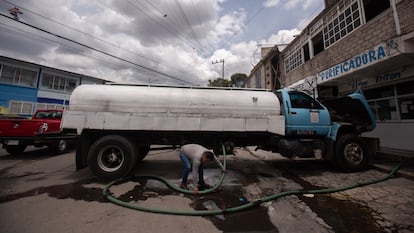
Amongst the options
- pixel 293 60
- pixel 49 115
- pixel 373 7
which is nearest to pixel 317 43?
pixel 293 60

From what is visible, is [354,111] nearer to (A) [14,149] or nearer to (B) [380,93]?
(B) [380,93]

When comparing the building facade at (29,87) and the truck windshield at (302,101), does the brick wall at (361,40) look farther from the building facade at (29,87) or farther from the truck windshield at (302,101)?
the building facade at (29,87)

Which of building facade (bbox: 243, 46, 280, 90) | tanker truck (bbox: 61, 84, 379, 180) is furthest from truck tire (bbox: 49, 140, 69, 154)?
building facade (bbox: 243, 46, 280, 90)

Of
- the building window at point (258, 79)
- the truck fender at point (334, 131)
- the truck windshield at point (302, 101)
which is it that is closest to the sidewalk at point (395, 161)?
the truck fender at point (334, 131)

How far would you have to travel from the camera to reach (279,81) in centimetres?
1472

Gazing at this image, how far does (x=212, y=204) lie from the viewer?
10.2ft

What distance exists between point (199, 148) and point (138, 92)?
2.31m

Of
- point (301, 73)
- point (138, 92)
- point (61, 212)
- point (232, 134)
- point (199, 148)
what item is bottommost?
point (61, 212)

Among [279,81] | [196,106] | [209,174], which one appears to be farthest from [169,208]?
[279,81]

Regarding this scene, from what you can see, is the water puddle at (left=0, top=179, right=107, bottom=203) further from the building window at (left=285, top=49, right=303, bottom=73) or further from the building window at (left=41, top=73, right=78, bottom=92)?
the building window at (left=41, top=73, right=78, bottom=92)

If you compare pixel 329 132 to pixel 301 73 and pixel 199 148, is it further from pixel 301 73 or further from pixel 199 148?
pixel 301 73

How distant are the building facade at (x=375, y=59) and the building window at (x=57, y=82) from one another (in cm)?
2620

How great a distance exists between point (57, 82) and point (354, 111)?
27467mm

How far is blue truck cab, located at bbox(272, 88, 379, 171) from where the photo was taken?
4.89 m
